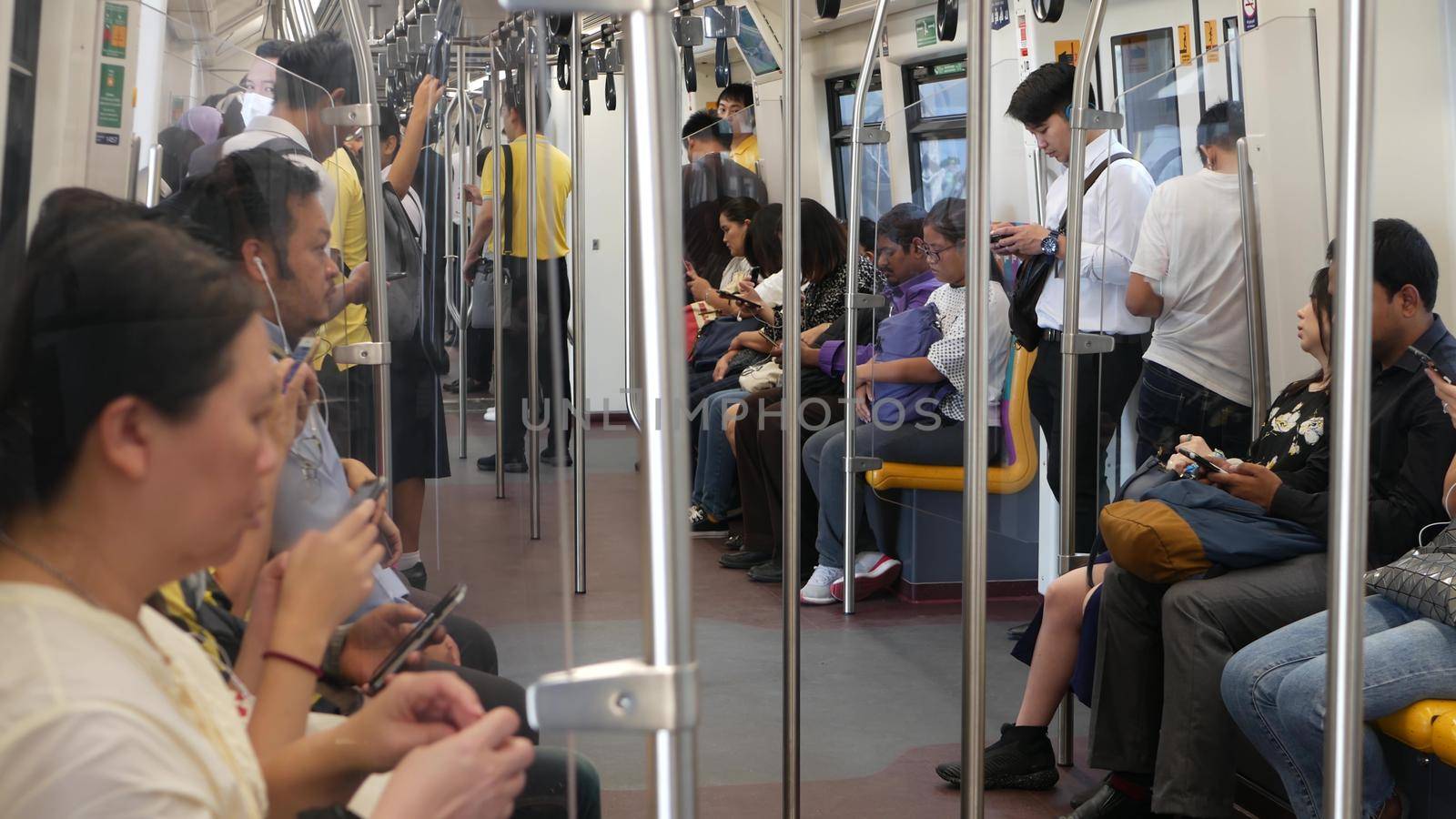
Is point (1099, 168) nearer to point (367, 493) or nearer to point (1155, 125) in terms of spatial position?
point (1155, 125)

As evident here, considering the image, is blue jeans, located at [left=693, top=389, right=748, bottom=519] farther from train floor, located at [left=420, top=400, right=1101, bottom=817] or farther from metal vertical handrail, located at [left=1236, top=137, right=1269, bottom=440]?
metal vertical handrail, located at [left=1236, top=137, right=1269, bottom=440]

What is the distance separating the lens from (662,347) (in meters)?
0.81

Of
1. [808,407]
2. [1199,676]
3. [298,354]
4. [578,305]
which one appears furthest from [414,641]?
[808,407]

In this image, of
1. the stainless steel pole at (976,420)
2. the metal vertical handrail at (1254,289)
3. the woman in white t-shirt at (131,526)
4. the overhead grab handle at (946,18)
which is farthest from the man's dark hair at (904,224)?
the woman in white t-shirt at (131,526)

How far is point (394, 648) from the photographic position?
3.01 feet

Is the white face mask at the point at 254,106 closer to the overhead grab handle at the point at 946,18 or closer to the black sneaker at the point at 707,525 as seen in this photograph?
the overhead grab handle at the point at 946,18

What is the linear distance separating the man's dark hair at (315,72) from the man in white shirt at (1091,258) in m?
2.13

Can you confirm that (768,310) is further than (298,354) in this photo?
Yes

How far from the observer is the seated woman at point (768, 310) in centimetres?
482

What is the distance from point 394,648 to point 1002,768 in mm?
2216

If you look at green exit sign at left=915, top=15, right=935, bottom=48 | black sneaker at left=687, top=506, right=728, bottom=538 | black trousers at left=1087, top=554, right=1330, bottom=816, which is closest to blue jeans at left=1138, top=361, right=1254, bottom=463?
black trousers at left=1087, top=554, right=1330, bottom=816

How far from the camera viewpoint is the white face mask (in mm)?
1019

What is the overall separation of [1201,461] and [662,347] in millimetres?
2121

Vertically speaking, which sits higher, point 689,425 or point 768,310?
point 768,310
